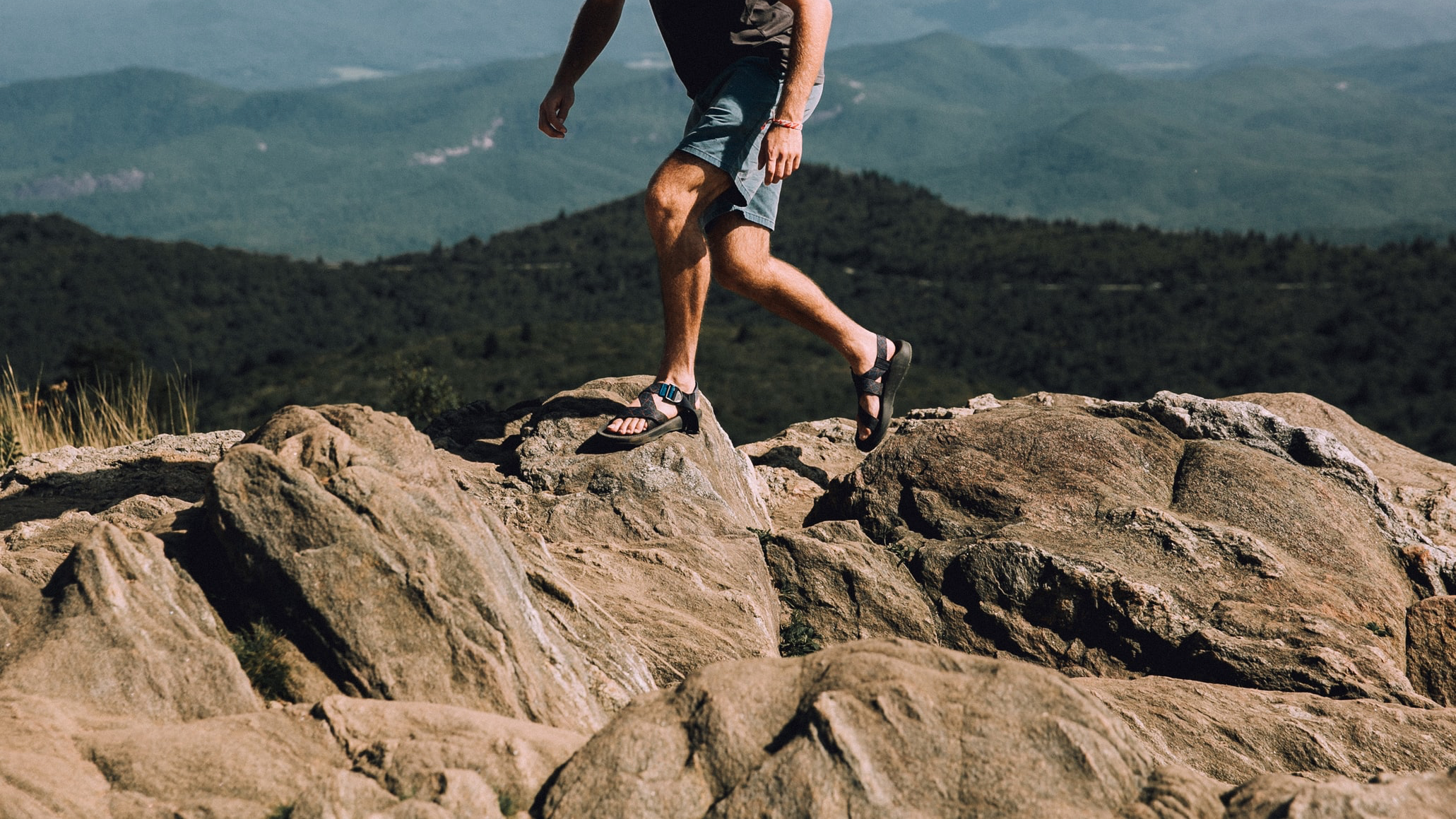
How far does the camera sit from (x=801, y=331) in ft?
227

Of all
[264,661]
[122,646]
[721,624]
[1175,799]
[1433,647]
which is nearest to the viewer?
[1175,799]

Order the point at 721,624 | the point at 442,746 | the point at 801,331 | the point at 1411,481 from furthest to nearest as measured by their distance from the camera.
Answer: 1. the point at 801,331
2. the point at 1411,481
3. the point at 721,624
4. the point at 442,746

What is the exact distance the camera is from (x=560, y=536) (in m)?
5.54

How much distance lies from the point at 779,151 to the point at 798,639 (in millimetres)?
2530

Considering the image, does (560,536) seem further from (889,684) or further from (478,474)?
(889,684)

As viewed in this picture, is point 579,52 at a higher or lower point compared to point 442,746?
higher

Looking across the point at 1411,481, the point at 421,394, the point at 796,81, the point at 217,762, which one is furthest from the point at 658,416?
the point at 421,394

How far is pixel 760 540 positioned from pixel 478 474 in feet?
5.60

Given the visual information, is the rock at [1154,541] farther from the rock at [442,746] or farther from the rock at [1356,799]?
the rock at [442,746]

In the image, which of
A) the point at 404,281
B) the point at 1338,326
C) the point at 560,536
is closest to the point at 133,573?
the point at 560,536

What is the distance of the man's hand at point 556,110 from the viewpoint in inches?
263

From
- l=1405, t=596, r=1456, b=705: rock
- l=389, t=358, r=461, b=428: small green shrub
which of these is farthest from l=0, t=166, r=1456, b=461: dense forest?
l=1405, t=596, r=1456, b=705: rock

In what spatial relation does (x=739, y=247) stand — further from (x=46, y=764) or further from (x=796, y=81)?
(x=46, y=764)

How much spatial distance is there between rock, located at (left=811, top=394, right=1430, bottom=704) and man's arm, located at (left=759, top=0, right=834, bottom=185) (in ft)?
6.84
